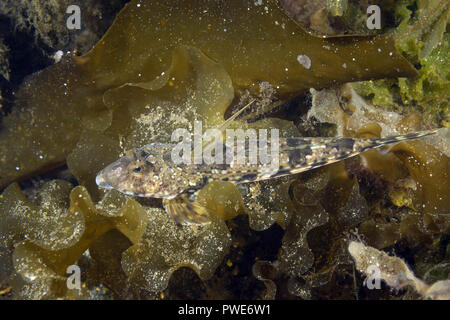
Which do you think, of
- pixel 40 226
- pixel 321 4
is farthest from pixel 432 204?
pixel 40 226

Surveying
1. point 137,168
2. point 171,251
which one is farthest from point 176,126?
point 171,251

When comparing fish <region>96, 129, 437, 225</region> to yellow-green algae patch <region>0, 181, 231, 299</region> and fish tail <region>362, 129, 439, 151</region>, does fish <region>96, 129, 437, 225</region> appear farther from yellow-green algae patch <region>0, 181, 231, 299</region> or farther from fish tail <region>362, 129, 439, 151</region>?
yellow-green algae patch <region>0, 181, 231, 299</region>

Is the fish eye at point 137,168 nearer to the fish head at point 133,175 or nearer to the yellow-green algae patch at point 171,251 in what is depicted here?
the fish head at point 133,175

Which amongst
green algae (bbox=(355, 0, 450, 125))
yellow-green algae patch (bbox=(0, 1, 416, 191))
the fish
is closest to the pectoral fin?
the fish

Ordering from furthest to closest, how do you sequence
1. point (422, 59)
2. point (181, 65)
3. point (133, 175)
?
point (133, 175) → point (181, 65) → point (422, 59)

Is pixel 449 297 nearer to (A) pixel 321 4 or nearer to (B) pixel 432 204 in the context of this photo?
(B) pixel 432 204

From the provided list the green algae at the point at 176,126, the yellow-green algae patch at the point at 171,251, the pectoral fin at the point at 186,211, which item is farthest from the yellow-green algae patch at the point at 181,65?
the yellow-green algae patch at the point at 171,251

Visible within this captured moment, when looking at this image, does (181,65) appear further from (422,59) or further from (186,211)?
(422,59)
